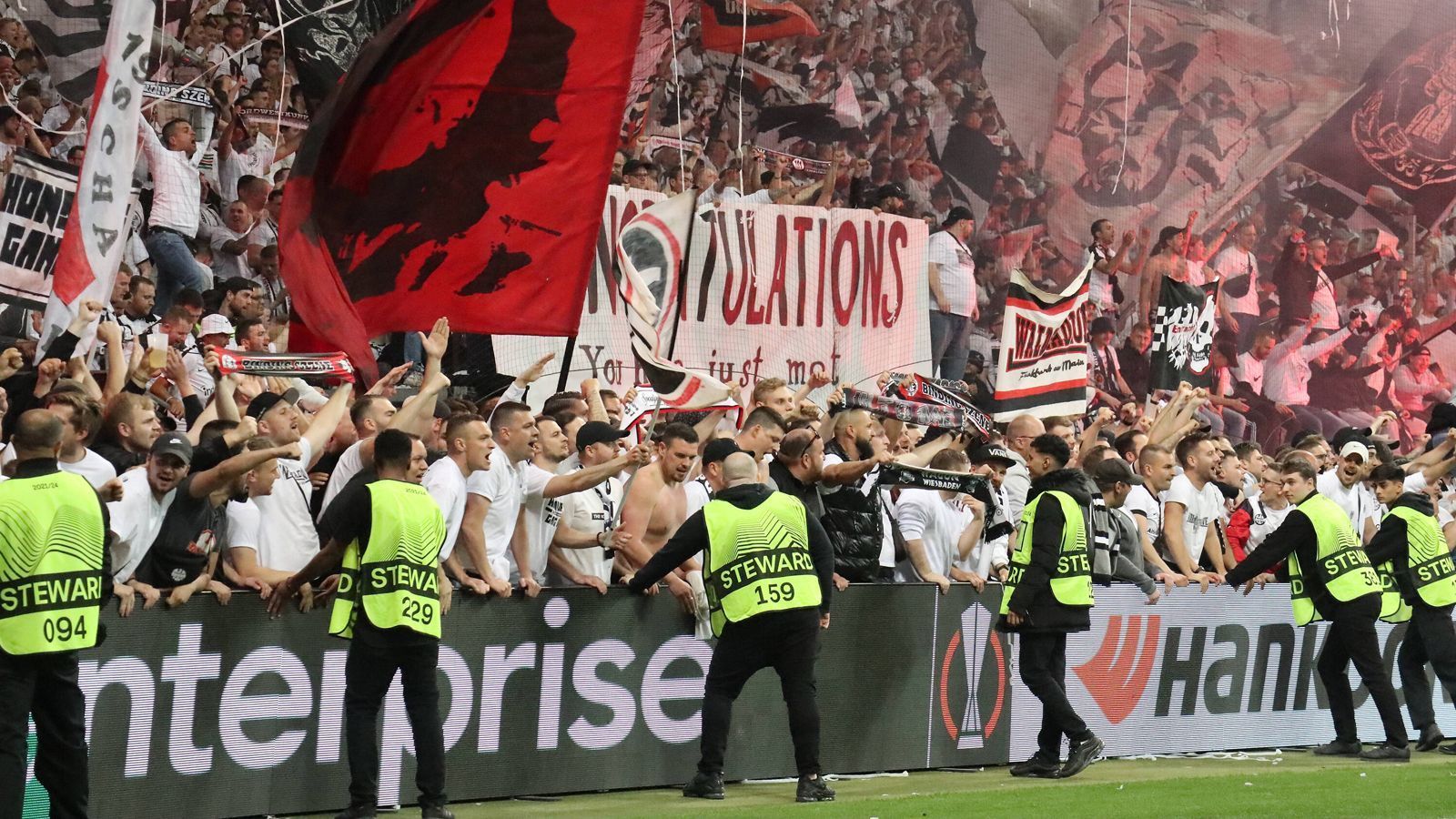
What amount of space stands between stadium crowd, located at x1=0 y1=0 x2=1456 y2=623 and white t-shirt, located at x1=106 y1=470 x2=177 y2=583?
1 cm

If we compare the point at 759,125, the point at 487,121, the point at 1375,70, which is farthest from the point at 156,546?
the point at 1375,70

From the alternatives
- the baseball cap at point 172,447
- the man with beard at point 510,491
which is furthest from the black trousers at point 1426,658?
the baseball cap at point 172,447

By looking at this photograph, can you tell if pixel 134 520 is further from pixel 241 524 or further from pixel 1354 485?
pixel 1354 485

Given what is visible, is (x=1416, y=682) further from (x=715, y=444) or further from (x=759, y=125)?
(x=759, y=125)

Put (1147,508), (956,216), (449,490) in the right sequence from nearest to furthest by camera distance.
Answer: (449,490)
(1147,508)
(956,216)

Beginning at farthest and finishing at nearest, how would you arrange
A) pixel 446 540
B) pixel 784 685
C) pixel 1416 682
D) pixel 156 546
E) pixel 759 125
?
pixel 759 125
pixel 1416 682
pixel 784 685
pixel 446 540
pixel 156 546

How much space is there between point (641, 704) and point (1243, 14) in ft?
60.5

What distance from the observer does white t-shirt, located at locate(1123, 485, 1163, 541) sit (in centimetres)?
1302

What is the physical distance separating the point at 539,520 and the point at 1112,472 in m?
3.92

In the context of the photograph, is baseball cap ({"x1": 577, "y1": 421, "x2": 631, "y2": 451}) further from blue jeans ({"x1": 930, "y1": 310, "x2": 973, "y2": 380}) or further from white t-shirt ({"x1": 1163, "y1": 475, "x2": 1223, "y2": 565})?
blue jeans ({"x1": 930, "y1": 310, "x2": 973, "y2": 380})

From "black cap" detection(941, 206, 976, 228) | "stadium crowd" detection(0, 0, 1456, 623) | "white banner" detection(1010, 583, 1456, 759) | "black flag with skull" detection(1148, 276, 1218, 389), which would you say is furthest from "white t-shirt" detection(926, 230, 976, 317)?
"white banner" detection(1010, 583, 1456, 759)

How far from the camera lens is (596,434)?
392 inches

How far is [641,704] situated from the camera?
1005 cm

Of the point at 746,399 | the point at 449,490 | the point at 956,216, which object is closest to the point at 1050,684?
the point at 449,490
